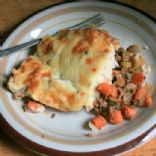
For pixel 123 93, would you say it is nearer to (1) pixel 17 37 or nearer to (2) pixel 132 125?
(2) pixel 132 125

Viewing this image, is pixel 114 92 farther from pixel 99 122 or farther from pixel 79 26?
pixel 79 26

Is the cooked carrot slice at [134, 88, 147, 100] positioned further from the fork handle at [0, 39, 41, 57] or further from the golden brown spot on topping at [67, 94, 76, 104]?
the fork handle at [0, 39, 41, 57]

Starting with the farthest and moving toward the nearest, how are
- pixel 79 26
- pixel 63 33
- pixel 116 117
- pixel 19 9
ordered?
pixel 19 9 → pixel 79 26 → pixel 63 33 → pixel 116 117

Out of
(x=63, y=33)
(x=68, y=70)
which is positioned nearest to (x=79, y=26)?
(x=63, y=33)

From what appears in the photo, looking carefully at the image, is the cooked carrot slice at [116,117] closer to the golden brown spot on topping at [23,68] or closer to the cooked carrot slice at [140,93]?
the cooked carrot slice at [140,93]

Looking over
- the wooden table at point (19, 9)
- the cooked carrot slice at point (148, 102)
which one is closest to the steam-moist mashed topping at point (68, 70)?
the cooked carrot slice at point (148, 102)

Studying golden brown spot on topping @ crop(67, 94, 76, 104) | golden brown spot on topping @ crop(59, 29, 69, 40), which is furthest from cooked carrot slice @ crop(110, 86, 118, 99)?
golden brown spot on topping @ crop(59, 29, 69, 40)

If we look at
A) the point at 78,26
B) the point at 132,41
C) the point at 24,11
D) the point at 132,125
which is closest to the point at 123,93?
the point at 132,125
